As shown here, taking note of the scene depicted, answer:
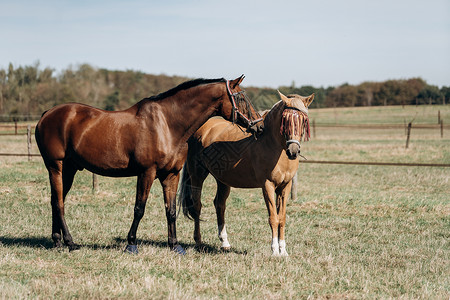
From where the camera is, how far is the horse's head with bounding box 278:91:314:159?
495cm

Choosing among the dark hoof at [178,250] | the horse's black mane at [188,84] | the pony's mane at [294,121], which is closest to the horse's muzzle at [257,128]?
the pony's mane at [294,121]

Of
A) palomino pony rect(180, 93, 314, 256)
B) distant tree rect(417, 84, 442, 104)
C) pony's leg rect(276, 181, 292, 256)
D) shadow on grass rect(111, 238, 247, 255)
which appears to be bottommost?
shadow on grass rect(111, 238, 247, 255)

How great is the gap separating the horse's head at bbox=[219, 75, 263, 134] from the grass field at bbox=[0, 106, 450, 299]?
5.41 feet

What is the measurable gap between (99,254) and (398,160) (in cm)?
1663

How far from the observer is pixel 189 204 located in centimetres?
686

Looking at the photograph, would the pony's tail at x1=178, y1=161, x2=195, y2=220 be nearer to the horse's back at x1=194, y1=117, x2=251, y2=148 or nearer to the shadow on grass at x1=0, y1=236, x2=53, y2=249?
the horse's back at x1=194, y1=117, x2=251, y2=148

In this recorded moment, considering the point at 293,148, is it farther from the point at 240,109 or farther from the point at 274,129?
the point at 240,109

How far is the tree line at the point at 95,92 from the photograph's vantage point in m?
46.4

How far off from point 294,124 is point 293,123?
18mm

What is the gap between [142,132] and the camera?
5516 mm

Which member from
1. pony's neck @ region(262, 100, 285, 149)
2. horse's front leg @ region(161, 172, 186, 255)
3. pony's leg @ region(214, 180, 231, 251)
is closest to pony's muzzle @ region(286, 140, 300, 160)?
pony's neck @ region(262, 100, 285, 149)

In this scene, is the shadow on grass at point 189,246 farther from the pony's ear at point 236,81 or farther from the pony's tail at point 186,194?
the pony's ear at point 236,81

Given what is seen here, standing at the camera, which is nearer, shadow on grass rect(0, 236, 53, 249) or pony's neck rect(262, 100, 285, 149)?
pony's neck rect(262, 100, 285, 149)

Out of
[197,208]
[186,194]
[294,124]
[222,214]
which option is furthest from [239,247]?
[294,124]
